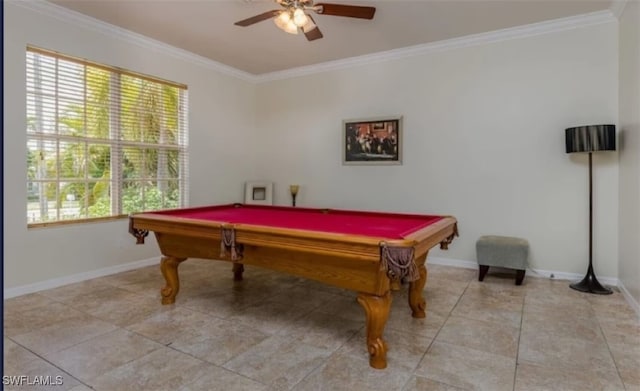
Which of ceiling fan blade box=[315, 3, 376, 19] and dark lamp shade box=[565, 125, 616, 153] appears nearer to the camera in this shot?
ceiling fan blade box=[315, 3, 376, 19]

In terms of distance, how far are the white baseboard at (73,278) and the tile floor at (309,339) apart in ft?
0.40

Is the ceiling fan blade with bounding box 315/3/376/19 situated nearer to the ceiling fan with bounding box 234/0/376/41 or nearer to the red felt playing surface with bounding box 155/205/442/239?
the ceiling fan with bounding box 234/0/376/41

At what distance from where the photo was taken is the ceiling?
339 cm

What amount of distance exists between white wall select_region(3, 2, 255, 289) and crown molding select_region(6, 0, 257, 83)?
0.03 metres

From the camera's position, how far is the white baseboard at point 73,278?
129 inches

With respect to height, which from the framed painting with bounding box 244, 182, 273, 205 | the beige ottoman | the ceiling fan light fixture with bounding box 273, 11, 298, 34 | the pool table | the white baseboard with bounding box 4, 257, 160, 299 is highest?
the ceiling fan light fixture with bounding box 273, 11, 298, 34

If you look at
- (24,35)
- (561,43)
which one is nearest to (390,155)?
(561,43)

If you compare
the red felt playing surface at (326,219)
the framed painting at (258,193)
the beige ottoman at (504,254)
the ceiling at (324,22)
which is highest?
the ceiling at (324,22)

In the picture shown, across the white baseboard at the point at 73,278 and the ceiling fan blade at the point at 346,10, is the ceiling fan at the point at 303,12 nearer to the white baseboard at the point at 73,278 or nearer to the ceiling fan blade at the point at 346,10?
the ceiling fan blade at the point at 346,10

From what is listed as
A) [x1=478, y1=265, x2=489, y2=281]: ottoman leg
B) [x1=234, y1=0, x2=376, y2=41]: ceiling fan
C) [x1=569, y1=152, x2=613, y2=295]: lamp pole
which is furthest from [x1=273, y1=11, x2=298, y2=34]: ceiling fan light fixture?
[x1=569, y1=152, x2=613, y2=295]: lamp pole

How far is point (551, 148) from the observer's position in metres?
3.83

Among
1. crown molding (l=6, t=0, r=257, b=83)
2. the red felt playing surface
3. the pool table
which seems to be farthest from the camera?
crown molding (l=6, t=0, r=257, b=83)

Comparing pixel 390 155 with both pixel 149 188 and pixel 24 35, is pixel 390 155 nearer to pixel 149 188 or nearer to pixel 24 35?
pixel 149 188

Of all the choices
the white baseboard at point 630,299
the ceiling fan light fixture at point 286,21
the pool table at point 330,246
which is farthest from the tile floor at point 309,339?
the ceiling fan light fixture at point 286,21
